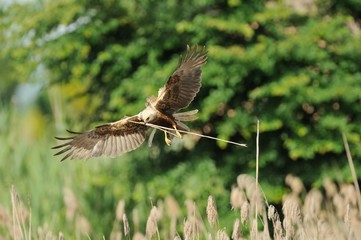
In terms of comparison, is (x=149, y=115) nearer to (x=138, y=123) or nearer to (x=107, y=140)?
(x=138, y=123)

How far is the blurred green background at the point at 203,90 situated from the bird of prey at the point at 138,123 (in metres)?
2.87

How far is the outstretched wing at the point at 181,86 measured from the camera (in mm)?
3703

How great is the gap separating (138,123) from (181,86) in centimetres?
27

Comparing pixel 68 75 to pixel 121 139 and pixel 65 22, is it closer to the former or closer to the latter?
pixel 65 22

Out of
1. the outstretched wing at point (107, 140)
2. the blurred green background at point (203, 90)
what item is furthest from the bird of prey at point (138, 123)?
the blurred green background at point (203, 90)

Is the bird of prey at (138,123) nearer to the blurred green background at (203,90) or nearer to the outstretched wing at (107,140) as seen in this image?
the outstretched wing at (107,140)

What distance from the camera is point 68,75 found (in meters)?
8.06

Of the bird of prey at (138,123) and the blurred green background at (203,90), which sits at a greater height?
the bird of prey at (138,123)

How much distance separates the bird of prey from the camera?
12.2ft

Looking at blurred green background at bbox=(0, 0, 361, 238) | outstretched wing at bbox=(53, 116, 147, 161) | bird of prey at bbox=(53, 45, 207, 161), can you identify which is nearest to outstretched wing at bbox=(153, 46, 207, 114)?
bird of prey at bbox=(53, 45, 207, 161)

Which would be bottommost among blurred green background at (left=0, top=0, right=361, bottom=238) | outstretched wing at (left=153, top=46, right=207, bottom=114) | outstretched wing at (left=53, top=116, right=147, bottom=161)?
blurred green background at (left=0, top=0, right=361, bottom=238)

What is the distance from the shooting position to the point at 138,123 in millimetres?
3801

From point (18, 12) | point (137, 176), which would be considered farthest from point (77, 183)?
point (18, 12)

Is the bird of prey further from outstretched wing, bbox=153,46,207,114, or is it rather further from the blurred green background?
the blurred green background
